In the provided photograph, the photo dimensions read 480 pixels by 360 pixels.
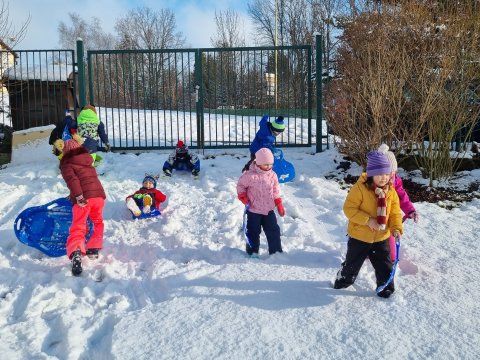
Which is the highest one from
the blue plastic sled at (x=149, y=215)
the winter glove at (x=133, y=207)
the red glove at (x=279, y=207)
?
the red glove at (x=279, y=207)

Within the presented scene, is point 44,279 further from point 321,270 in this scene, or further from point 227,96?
point 227,96

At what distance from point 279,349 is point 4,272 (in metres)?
3.03

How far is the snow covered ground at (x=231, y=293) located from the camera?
10.00ft

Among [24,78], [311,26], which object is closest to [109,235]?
[24,78]

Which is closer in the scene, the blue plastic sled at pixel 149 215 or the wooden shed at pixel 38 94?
the blue plastic sled at pixel 149 215

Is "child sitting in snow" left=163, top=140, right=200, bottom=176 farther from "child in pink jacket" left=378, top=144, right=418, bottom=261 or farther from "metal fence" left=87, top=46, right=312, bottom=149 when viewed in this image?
"child in pink jacket" left=378, top=144, right=418, bottom=261

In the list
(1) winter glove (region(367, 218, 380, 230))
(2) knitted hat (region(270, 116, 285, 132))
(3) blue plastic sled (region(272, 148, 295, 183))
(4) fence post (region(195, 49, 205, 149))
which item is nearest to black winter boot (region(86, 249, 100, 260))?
(1) winter glove (region(367, 218, 380, 230))

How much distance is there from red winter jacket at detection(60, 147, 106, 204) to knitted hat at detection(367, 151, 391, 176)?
289 cm

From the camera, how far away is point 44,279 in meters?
4.36

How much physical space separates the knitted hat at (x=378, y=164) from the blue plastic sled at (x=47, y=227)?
3169 millimetres

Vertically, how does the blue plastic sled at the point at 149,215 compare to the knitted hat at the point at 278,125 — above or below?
below

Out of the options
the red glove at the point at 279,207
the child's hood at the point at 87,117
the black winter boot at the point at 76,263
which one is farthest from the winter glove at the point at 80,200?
the child's hood at the point at 87,117

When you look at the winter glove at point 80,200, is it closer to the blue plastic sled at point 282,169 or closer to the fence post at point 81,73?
the blue plastic sled at point 282,169

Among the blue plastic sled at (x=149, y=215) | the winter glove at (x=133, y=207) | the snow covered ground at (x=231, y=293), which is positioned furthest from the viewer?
the blue plastic sled at (x=149, y=215)
